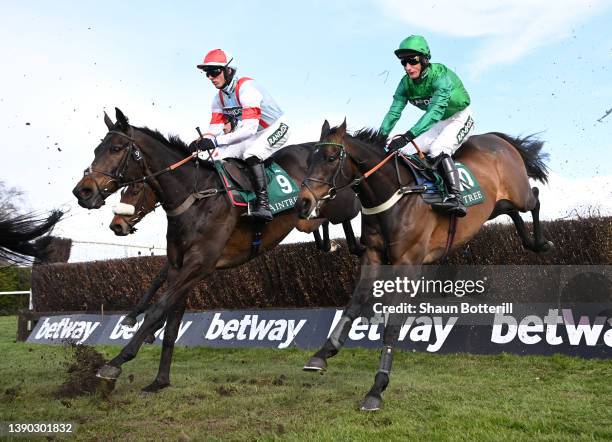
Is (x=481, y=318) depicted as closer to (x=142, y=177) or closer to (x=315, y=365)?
(x=315, y=365)

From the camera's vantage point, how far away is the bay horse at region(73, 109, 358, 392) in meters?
5.29

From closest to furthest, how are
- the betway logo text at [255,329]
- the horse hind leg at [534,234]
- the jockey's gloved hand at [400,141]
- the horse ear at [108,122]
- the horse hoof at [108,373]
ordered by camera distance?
1. the horse hoof at [108,373]
2. the jockey's gloved hand at [400,141]
3. the horse ear at [108,122]
4. the horse hind leg at [534,234]
5. the betway logo text at [255,329]

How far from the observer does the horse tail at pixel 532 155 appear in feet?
24.9

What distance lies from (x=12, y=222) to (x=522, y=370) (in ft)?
16.0

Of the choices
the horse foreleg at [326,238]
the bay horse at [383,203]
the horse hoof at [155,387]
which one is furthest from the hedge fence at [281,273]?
the horse hoof at [155,387]

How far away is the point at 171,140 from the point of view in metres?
6.17

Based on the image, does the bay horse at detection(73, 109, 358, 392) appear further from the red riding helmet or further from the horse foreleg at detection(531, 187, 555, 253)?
the horse foreleg at detection(531, 187, 555, 253)

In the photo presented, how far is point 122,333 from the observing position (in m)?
11.1

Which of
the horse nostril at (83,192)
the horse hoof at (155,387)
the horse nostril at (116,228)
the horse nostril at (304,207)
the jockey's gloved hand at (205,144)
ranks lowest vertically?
the horse hoof at (155,387)

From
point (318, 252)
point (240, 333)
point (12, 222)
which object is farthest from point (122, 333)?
point (12, 222)

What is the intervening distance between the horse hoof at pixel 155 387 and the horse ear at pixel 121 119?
7.33 ft

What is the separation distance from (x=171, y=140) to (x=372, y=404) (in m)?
3.03

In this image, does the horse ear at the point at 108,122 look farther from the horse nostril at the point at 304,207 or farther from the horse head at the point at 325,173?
the horse nostril at the point at 304,207

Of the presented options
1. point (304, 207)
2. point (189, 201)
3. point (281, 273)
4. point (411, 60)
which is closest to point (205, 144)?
point (189, 201)
